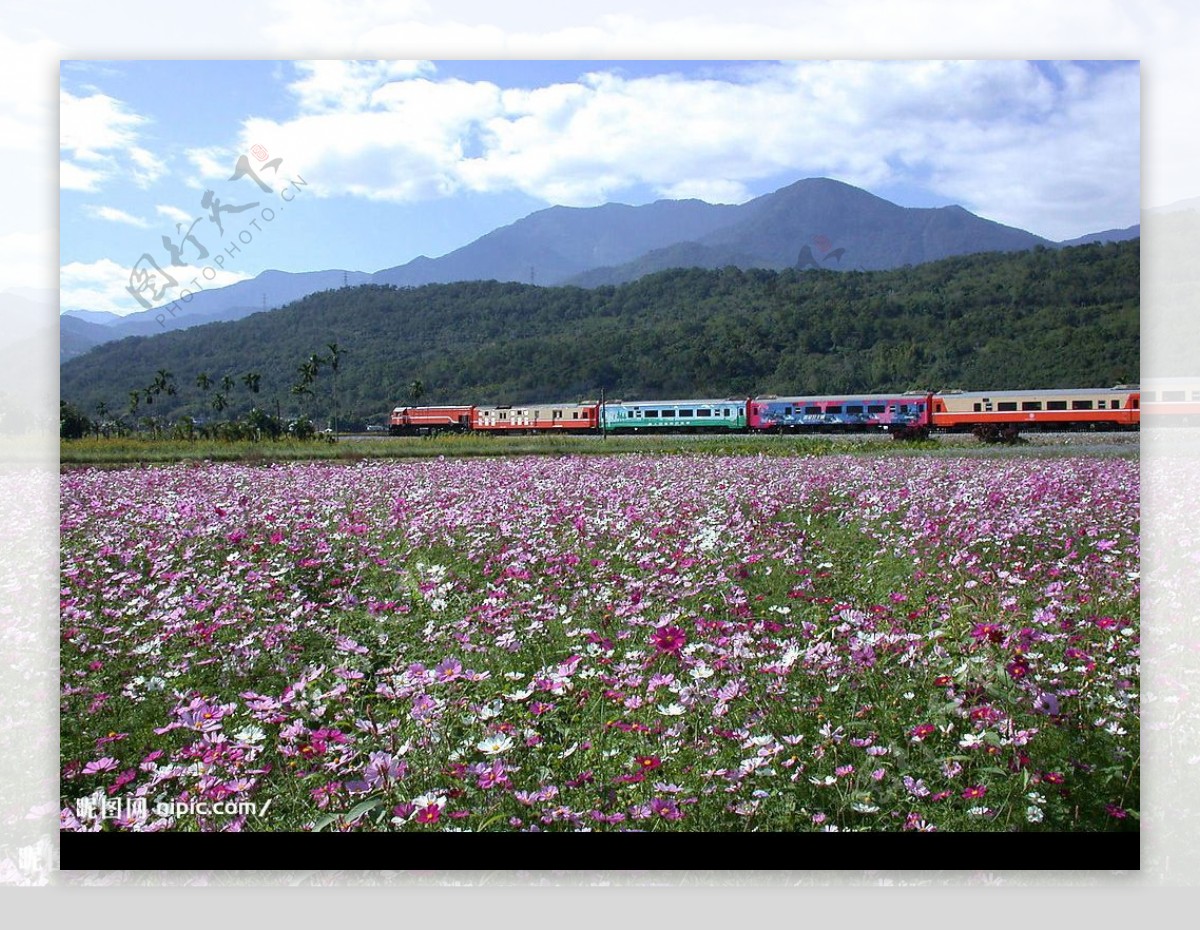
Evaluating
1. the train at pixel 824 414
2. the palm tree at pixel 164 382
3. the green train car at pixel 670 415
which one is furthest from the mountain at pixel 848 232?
the palm tree at pixel 164 382

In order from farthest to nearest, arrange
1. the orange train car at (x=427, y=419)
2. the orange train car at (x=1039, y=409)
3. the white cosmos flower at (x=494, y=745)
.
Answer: the orange train car at (x=427, y=419), the orange train car at (x=1039, y=409), the white cosmos flower at (x=494, y=745)

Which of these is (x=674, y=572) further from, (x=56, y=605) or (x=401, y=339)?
(x=56, y=605)

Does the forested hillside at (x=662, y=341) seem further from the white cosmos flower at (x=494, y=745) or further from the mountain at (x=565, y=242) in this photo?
the white cosmos flower at (x=494, y=745)

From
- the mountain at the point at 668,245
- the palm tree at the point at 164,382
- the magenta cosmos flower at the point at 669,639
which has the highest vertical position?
the mountain at the point at 668,245

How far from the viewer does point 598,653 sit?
3.35 meters

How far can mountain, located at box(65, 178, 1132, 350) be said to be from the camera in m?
3.79

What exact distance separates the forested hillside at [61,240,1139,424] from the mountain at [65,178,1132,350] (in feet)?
0.21

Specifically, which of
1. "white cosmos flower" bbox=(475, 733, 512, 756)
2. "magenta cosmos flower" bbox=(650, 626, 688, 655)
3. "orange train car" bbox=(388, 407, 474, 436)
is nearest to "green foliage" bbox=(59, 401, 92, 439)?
"orange train car" bbox=(388, 407, 474, 436)

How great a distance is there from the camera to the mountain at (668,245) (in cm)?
379

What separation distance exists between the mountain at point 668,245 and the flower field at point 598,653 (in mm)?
903

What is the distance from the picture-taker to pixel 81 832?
11.2ft

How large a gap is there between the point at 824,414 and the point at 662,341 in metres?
1.02

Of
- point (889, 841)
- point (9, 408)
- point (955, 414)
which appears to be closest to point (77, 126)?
point (9, 408)

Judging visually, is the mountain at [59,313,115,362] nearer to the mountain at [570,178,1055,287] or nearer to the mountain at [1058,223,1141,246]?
the mountain at [570,178,1055,287]
